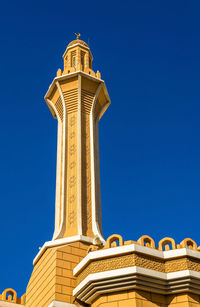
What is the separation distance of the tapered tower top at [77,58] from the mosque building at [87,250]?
0.04 m

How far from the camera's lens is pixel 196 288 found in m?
11.4

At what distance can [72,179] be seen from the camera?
54.0ft

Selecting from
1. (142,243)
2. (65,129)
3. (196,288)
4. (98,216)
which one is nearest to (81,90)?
(65,129)

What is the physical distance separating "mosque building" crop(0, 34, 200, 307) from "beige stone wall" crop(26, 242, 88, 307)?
27mm

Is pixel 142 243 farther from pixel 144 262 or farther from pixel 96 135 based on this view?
pixel 96 135

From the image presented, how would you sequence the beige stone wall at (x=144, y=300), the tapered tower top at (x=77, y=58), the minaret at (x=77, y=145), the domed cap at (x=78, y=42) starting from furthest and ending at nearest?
1. the domed cap at (x=78, y=42)
2. the tapered tower top at (x=77, y=58)
3. the minaret at (x=77, y=145)
4. the beige stone wall at (x=144, y=300)

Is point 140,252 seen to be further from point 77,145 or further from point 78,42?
point 78,42

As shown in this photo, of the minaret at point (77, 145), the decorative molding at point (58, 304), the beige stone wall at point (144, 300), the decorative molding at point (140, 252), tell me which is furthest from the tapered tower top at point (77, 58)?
the beige stone wall at point (144, 300)

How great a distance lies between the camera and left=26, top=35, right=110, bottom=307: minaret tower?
13.4 metres

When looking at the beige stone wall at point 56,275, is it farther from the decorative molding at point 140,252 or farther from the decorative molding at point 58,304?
the decorative molding at point 140,252

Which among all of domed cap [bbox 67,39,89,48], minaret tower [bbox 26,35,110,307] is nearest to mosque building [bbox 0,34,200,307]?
minaret tower [bbox 26,35,110,307]

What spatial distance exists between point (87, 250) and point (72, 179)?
3906 mm

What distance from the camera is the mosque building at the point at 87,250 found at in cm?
1130

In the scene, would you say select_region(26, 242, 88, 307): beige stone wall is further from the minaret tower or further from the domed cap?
the domed cap
